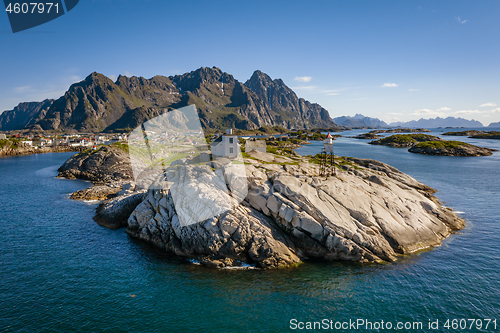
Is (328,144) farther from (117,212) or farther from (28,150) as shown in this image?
(28,150)

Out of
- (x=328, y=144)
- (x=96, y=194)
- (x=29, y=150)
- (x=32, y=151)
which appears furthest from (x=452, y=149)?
(x=29, y=150)

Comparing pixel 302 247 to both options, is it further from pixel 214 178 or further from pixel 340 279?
pixel 214 178

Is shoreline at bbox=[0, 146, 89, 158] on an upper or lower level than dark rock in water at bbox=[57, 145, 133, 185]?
upper

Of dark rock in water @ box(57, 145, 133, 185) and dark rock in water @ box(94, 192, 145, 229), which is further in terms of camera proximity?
dark rock in water @ box(57, 145, 133, 185)

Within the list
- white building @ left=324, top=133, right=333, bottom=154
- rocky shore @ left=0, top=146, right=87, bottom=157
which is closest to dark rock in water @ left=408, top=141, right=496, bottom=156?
white building @ left=324, top=133, right=333, bottom=154

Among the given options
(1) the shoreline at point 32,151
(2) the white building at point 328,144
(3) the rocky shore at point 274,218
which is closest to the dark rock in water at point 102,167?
(3) the rocky shore at point 274,218

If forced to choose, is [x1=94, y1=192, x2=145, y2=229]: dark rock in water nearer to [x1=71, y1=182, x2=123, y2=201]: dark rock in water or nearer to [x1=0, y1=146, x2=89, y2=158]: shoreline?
[x1=71, y1=182, x2=123, y2=201]: dark rock in water

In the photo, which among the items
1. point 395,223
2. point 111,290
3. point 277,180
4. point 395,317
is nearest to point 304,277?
point 395,317
